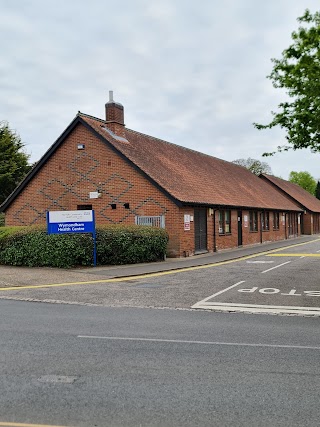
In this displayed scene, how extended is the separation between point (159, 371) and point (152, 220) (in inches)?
700

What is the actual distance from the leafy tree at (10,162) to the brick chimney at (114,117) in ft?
59.9

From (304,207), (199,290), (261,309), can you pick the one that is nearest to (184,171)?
(199,290)

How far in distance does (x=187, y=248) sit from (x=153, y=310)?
1328cm

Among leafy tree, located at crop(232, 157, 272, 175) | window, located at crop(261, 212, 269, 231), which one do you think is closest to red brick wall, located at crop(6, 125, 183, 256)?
window, located at crop(261, 212, 269, 231)

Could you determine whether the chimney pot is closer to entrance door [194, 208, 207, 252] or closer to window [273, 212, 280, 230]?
entrance door [194, 208, 207, 252]

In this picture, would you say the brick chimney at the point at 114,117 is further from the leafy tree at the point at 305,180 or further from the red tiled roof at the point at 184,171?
the leafy tree at the point at 305,180

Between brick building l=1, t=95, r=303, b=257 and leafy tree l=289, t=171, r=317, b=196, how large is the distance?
8707cm

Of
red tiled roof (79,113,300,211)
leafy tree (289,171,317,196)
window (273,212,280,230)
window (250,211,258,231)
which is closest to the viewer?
red tiled roof (79,113,300,211)

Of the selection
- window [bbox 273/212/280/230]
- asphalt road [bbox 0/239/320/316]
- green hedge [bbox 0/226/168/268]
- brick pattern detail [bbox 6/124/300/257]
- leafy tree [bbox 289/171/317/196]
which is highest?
leafy tree [bbox 289/171/317/196]

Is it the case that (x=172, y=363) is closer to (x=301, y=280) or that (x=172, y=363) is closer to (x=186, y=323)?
(x=186, y=323)

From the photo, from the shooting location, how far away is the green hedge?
60.3ft

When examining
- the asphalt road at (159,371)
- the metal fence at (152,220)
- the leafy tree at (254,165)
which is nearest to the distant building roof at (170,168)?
the metal fence at (152,220)

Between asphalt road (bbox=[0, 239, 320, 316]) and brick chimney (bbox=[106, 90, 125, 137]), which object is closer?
asphalt road (bbox=[0, 239, 320, 316])

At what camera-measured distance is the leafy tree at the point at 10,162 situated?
4200 cm
